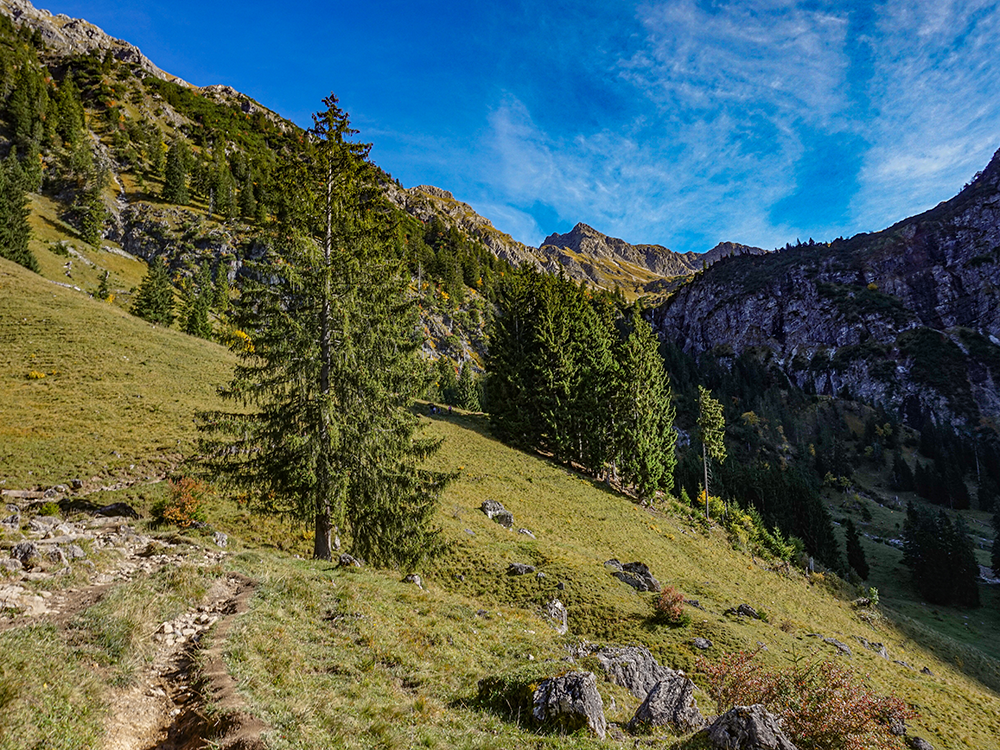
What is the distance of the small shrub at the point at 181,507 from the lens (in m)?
15.4

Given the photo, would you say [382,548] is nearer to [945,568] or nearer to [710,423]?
[710,423]

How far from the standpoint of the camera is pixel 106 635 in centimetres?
707

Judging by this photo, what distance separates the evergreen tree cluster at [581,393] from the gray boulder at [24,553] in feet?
115

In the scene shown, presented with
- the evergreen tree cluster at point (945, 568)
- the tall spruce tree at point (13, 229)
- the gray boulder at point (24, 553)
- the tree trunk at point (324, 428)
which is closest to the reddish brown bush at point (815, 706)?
the tree trunk at point (324, 428)

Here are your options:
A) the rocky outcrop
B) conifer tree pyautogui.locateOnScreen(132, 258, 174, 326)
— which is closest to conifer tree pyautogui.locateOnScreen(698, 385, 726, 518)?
conifer tree pyautogui.locateOnScreen(132, 258, 174, 326)

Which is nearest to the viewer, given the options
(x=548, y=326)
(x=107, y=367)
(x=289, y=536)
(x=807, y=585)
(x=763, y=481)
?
(x=289, y=536)

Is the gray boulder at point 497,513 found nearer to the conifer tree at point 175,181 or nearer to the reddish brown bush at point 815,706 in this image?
the reddish brown bush at point 815,706

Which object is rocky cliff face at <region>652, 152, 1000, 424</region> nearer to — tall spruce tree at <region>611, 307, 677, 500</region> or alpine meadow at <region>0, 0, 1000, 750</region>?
alpine meadow at <region>0, 0, 1000, 750</region>

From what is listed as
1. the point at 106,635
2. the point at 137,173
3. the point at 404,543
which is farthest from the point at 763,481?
the point at 137,173

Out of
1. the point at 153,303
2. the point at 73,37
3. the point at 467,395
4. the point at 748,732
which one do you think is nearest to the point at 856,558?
the point at 467,395

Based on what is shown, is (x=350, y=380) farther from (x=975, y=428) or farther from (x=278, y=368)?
(x=975, y=428)

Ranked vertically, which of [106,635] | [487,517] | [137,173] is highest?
[137,173]

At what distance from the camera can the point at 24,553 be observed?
30.1 feet

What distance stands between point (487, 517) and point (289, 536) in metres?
11.9
